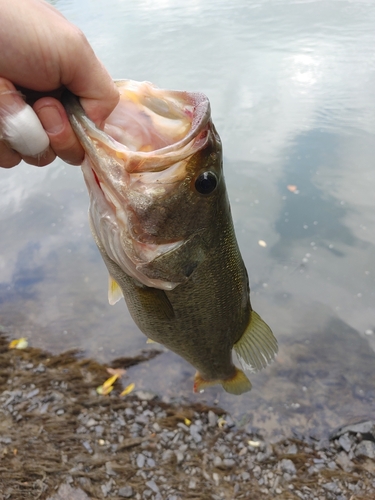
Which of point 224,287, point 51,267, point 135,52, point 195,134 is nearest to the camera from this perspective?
point 195,134

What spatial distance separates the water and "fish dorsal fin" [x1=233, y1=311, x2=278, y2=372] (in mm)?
1627

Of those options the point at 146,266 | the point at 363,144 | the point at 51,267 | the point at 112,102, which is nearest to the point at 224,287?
the point at 146,266

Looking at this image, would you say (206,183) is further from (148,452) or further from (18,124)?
(148,452)

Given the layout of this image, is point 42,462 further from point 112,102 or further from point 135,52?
point 135,52

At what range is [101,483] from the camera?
291 cm

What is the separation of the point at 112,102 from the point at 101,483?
2.80 m

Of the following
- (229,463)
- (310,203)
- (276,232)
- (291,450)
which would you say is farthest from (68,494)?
(310,203)

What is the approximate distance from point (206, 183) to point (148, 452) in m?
2.60

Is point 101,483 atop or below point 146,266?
below

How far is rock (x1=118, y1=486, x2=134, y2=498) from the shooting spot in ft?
9.31

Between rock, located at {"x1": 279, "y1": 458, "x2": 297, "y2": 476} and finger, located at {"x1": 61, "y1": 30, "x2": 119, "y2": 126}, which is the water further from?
finger, located at {"x1": 61, "y1": 30, "x2": 119, "y2": 126}

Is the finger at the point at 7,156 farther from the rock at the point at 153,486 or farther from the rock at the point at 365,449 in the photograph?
the rock at the point at 365,449

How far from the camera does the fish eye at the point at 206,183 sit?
1.39 metres

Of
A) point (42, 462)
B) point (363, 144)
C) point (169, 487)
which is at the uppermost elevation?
point (363, 144)
